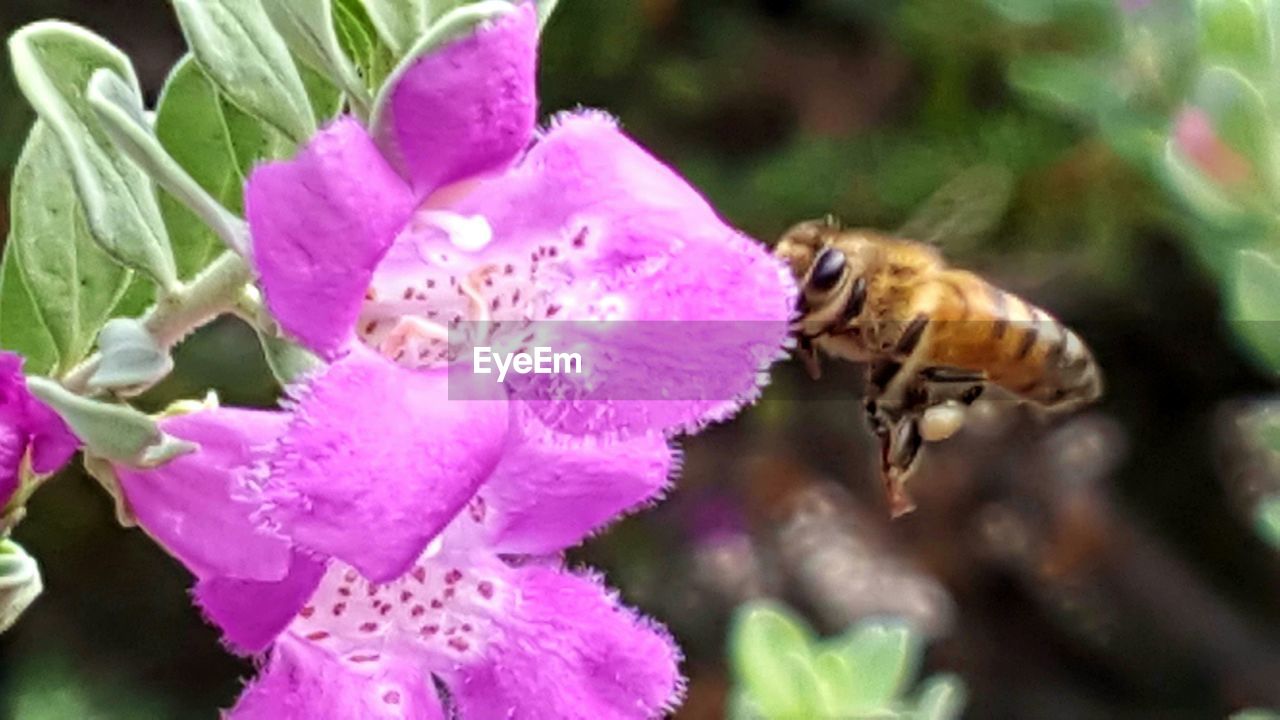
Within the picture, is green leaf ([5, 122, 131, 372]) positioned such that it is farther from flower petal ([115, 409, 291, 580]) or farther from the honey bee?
the honey bee

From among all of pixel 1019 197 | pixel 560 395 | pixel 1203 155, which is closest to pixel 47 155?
pixel 560 395

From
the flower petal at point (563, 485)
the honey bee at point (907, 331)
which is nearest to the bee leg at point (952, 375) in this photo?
the honey bee at point (907, 331)

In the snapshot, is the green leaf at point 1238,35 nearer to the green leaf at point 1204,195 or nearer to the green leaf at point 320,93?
the green leaf at point 1204,195

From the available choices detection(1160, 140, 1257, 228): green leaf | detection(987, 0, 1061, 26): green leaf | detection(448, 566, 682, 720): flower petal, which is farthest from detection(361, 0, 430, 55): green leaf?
detection(987, 0, 1061, 26): green leaf

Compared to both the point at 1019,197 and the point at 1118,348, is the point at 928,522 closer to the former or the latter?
the point at 1118,348

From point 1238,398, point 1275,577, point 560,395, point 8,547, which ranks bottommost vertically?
point 1275,577

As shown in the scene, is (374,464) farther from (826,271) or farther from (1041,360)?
(1041,360)
